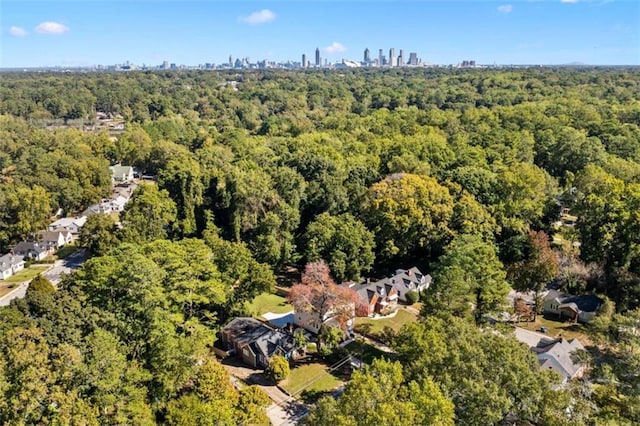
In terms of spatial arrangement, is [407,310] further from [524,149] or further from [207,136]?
[207,136]

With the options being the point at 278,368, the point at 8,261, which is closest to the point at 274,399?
the point at 278,368

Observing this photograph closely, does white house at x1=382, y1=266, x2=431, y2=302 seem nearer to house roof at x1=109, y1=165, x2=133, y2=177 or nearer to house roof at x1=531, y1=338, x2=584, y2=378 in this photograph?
house roof at x1=531, y1=338, x2=584, y2=378

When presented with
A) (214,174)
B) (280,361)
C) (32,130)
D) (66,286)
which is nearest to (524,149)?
(214,174)

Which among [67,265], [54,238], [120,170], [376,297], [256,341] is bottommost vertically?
[67,265]

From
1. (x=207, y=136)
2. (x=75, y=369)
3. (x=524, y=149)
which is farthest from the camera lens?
(x=207, y=136)

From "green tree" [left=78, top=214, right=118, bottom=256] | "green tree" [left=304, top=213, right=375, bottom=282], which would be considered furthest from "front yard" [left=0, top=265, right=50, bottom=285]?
"green tree" [left=304, top=213, right=375, bottom=282]

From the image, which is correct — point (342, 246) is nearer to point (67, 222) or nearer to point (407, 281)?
point (407, 281)
